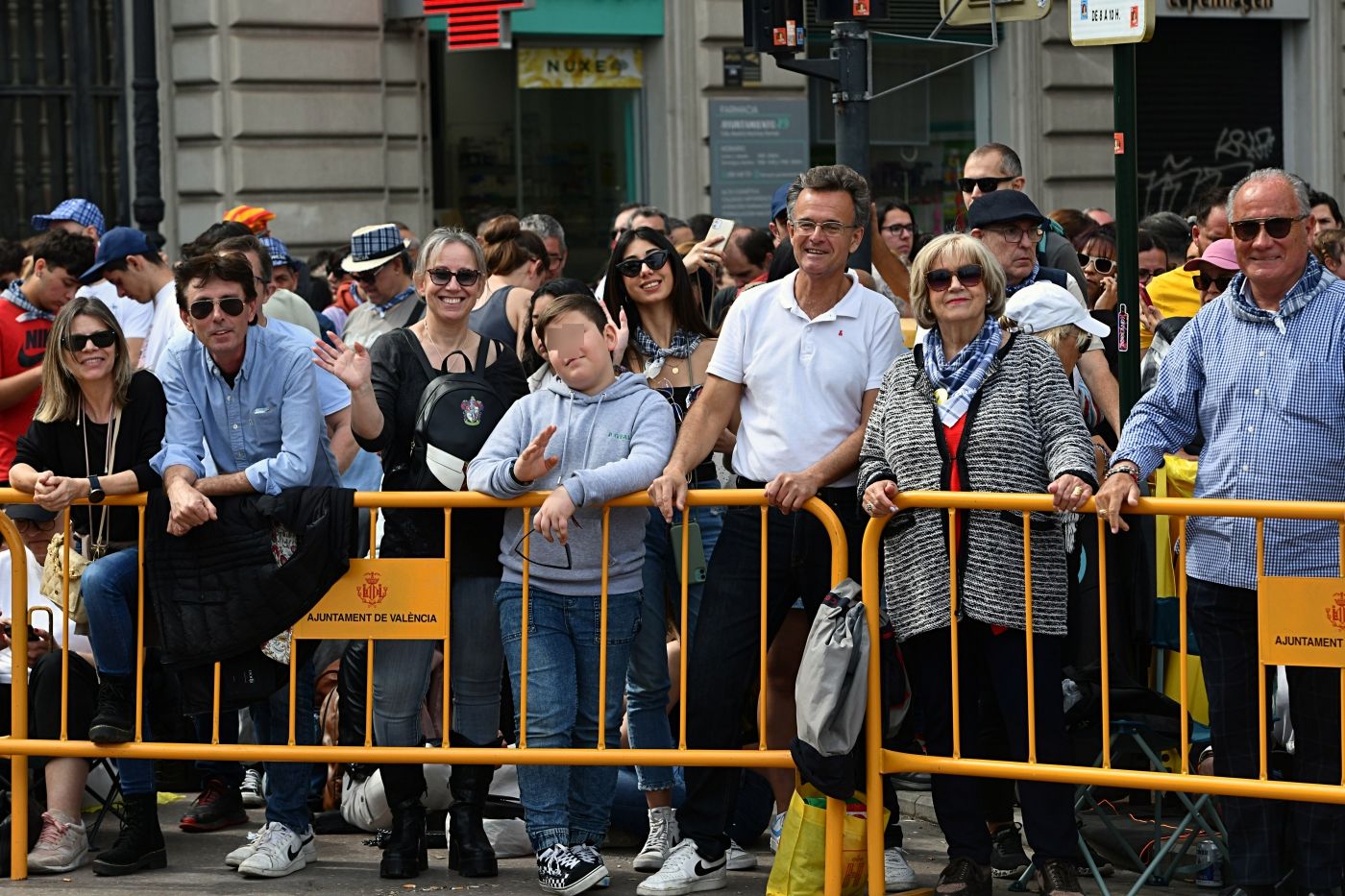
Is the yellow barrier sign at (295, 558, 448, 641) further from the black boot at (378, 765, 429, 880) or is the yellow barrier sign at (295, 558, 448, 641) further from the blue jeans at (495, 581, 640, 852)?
the black boot at (378, 765, 429, 880)

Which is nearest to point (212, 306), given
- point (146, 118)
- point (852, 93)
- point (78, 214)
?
point (852, 93)

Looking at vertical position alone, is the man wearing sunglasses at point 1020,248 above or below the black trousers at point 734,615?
above

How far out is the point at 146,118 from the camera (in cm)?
1380

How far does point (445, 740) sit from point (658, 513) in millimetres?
1043

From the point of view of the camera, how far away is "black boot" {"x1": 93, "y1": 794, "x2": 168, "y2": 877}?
668cm

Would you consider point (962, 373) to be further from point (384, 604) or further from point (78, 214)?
point (78, 214)

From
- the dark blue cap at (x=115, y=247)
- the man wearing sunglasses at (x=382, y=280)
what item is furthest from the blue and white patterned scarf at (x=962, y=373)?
the dark blue cap at (x=115, y=247)

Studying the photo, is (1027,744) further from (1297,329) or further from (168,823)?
(168,823)

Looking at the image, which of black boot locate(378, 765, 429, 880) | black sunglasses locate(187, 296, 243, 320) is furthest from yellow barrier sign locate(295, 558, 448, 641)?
black sunglasses locate(187, 296, 243, 320)

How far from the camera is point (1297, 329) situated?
5750 mm

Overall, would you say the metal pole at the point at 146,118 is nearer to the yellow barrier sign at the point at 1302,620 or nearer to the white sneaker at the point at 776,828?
the white sneaker at the point at 776,828

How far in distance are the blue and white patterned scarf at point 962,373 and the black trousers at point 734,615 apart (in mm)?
513

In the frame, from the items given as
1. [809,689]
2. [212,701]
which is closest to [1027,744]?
[809,689]

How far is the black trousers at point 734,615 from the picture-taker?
632 cm
